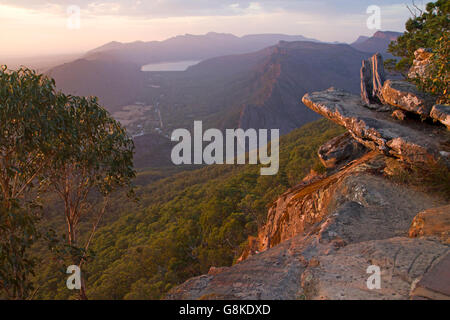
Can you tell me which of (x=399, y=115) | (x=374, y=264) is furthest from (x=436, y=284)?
(x=399, y=115)

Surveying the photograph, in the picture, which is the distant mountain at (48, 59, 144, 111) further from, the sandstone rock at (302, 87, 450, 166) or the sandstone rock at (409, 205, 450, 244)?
the sandstone rock at (409, 205, 450, 244)

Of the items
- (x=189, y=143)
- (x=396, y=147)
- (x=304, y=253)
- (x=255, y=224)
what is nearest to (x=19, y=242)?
(x=304, y=253)

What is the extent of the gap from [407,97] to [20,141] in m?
11.4

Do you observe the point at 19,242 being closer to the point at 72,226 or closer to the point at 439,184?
the point at 72,226

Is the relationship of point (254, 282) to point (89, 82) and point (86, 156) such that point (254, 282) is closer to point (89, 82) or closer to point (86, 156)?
point (86, 156)

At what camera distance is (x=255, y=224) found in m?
20.3

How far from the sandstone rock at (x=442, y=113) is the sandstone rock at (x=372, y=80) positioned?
11.8 ft

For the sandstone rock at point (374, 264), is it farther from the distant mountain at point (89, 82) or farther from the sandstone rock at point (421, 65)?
the distant mountain at point (89, 82)

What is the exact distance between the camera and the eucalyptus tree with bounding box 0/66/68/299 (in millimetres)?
5668

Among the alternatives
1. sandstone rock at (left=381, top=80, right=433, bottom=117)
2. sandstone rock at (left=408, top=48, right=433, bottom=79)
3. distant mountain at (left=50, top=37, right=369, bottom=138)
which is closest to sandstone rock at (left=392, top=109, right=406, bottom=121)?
sandstone rock at (left=381, top=80, right=433, bottom=117)

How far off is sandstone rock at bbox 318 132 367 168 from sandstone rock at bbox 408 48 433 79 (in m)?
3.34

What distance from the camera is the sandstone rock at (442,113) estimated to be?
25.6 ft

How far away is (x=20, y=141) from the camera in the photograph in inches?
250

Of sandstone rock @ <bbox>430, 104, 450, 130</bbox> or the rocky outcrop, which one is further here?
sandstone rock @ <bbox>430, 104, 450, 130</bbox>
